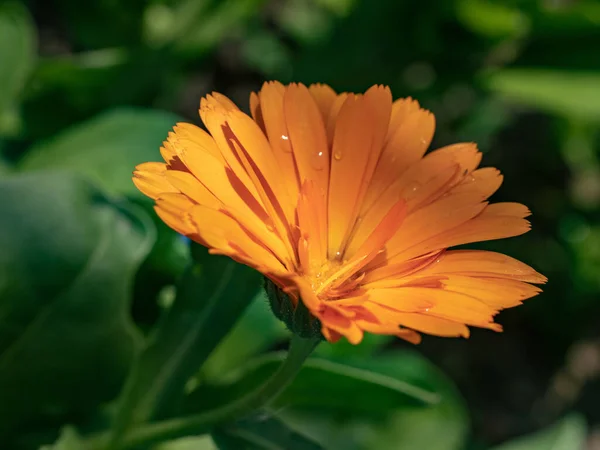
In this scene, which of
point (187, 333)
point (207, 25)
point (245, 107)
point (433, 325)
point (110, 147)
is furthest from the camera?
point (245, 107)

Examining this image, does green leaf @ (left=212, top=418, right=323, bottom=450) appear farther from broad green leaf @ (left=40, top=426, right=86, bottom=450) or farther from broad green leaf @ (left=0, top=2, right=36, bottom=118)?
broad green leaf @ (left=0, top=2, right=36, bottom=118)

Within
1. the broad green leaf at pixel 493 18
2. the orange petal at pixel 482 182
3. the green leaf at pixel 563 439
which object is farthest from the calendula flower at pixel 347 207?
the broad green leaf at pixel 493 18

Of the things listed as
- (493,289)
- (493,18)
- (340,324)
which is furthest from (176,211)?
(493,18)

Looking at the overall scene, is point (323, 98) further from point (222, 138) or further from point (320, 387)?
point (320, 387)

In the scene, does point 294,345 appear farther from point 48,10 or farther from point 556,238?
point 48,10

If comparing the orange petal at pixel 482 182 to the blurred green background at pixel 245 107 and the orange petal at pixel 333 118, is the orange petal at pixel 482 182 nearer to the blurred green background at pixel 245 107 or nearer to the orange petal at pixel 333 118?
the orange petal at pixel 333 118
